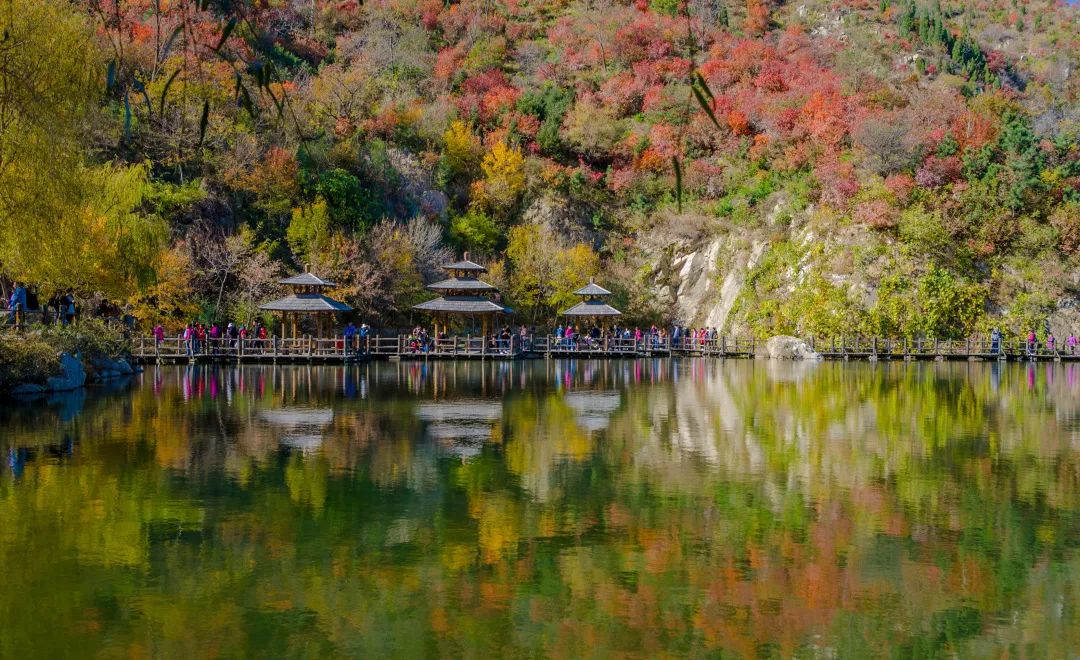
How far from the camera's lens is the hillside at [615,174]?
155ft

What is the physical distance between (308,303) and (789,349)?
22228mm

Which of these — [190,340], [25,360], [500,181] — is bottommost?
[25,360]

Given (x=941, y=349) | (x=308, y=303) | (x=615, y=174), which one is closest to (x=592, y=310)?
(x=615, y=174)

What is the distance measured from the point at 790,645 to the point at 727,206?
165ft

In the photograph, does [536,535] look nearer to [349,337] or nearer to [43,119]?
[43,119]

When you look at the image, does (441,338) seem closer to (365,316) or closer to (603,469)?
(365,316)

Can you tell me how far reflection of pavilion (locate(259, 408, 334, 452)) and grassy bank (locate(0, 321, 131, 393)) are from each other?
6.62 meters

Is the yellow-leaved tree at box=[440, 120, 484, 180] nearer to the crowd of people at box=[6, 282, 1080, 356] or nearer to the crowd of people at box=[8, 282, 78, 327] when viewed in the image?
the crowd of people at box=[6, 282, 1080, 356]

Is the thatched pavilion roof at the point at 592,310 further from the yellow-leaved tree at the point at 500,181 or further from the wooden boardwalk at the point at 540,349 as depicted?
the yellow-leaved tree at the point at 500,181

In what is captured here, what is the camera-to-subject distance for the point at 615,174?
59.8m

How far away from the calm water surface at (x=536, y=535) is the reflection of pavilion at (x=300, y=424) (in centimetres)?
13

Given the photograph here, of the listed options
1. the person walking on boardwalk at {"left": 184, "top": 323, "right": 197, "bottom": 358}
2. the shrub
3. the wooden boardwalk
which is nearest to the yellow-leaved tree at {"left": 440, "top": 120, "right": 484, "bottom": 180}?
the wooden boardwalk

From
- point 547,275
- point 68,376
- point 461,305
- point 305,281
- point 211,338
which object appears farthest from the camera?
point 547,275

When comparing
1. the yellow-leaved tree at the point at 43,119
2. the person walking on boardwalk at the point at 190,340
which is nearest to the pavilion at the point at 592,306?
the person walking on boardwalk at the point at 190,340
